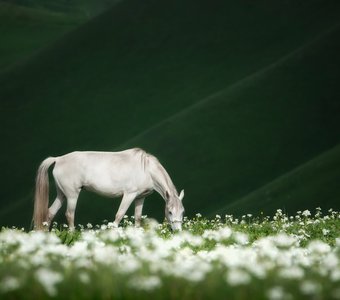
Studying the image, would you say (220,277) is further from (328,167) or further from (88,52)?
(88,52)

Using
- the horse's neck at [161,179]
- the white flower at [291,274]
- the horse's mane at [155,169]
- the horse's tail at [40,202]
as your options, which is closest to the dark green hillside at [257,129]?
the horse's mane at [155,169]

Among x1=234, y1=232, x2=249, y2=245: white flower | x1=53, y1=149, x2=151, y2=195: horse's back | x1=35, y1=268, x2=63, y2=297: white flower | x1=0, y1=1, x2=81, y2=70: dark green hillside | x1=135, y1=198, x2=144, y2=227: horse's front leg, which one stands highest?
x1=0, y1=1, x2=81, y2=70: dark green hillside

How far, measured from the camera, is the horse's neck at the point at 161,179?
2223 cm

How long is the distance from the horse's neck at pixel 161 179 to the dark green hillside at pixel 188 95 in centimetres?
3827

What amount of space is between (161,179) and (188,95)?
2879 inches

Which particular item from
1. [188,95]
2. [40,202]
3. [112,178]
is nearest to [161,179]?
[112,178]

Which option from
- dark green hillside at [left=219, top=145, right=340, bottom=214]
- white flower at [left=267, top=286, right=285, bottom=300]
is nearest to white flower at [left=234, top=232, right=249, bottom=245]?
white flower at [left=267, top=286, right=285, bottom=300]

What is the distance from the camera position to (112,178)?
23484mm

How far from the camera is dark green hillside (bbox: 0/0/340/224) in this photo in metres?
68.6

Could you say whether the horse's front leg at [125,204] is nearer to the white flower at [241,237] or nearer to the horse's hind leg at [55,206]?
the horse's hind leg at [55,206]

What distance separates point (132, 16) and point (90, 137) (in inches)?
1468

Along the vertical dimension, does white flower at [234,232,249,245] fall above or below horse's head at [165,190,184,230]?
below

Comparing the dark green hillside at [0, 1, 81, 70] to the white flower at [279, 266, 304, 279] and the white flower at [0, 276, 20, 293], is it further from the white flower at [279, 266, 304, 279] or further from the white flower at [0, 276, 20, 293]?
the white flower at [279, 266, 304, 279]

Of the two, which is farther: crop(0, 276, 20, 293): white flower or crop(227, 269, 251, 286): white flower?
crop(0, 276, 20, 293): white flower
